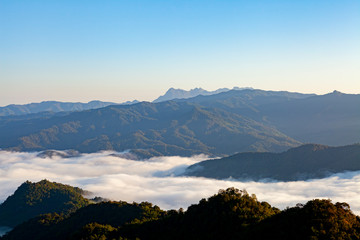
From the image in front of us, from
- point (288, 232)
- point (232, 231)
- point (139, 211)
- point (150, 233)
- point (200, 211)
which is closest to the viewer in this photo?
point (288, 232)

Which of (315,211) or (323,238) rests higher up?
(315,211)

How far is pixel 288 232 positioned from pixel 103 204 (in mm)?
112026

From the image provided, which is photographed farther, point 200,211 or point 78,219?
point 78,219

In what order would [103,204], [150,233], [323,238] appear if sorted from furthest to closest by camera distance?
1. [103,204]
2. [150,233]
3. [323,238]

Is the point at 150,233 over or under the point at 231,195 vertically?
under

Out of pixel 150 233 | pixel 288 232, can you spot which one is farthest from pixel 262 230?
pixel 150 233

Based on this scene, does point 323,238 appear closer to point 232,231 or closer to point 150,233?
point 232,231

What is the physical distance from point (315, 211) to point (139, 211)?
86.4m

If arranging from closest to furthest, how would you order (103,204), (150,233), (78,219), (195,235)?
1. (195,235)
2. (150,233)
3. (78,219)
4. (103,204)

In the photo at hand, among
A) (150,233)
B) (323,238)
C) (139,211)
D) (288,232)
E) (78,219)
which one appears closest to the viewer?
(323,238)

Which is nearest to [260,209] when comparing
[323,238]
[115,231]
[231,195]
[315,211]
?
[231,195]

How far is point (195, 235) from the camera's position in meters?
65.9

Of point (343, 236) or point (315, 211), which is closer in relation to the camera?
point (343, 236)

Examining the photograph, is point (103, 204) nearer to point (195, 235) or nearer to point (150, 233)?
point (150, 233)
